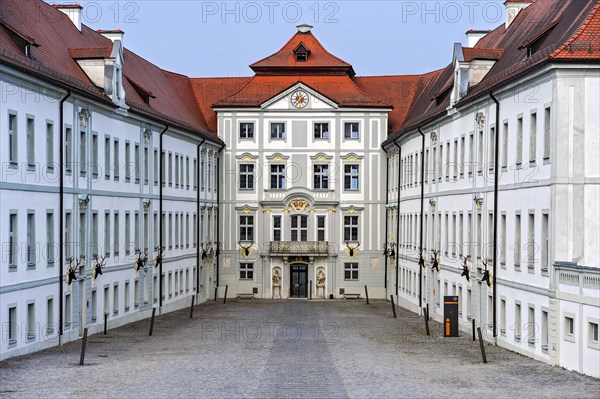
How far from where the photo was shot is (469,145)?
46688 millimetres

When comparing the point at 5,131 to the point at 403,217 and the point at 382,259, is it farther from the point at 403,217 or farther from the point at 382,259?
the point at 382,259

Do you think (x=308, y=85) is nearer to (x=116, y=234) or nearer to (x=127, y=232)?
(x=127, y=232)

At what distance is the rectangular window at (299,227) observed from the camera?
2940 inches

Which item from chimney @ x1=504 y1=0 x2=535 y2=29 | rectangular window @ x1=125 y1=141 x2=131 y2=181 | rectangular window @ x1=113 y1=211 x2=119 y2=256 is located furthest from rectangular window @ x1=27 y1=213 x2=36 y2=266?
chimney @ x1=504 y1=0 x2=535 y2=29

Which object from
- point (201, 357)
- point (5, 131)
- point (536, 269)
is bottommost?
point (201, 357)

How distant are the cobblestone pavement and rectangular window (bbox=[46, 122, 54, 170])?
20.2 ft

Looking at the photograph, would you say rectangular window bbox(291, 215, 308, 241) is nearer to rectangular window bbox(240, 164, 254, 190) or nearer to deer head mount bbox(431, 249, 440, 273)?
rectangular window bbox(240, 164, 254, 190)

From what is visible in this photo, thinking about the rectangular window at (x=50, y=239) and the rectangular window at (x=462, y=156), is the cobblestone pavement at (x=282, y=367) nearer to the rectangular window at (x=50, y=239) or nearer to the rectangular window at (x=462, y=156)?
the rectangular window at (x=50, y=239)

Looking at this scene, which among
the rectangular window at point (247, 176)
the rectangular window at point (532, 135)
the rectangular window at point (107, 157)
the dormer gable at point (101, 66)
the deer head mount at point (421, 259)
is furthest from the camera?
the rectangular window at point (247, 176)

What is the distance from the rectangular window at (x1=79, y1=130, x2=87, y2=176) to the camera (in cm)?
4316

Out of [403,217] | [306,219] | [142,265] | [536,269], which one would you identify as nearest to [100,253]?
[142,265]

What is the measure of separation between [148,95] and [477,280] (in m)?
21.1

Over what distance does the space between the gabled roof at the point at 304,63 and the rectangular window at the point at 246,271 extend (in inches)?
503

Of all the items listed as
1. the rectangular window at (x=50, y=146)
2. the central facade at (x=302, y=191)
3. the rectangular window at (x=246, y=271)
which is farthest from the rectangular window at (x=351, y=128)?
the rectangular window at (x=50, y=146)
